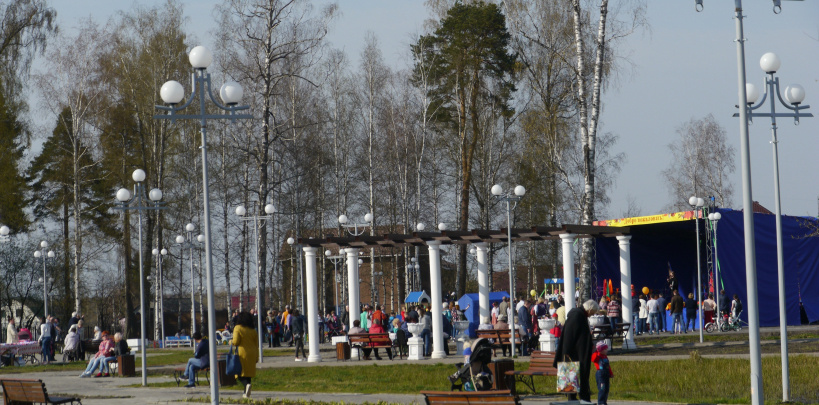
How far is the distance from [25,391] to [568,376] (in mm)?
7845

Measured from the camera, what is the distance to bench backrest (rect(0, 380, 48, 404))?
13.8 metres

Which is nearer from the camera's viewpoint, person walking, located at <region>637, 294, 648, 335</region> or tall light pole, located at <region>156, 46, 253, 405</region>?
tall light pole, located at <region>156, 46, 253, 405</region>

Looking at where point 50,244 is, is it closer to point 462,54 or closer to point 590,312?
point 462,54

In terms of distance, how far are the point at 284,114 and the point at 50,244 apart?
1407 centimetres

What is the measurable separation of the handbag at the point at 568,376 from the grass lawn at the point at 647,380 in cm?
202

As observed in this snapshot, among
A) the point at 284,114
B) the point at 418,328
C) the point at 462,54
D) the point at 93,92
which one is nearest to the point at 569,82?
the point at 462,54

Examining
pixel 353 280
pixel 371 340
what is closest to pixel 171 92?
pixel 371 340

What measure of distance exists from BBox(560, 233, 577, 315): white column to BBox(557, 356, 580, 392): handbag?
38.2 ft

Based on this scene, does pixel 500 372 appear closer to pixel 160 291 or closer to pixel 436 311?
pixel 436 311

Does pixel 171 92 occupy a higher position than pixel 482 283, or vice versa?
pixel 171 92

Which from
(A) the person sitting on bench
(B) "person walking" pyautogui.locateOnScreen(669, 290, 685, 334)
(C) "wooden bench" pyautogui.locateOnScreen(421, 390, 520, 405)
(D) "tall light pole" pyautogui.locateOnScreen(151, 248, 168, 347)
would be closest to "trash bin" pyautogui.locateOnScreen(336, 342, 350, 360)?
(D) "tall light pole" pyautogui.locateOnScreen(151, 248, 168, 347)

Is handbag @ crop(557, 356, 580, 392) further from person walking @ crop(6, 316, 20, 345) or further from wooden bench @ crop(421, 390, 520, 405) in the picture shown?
person walking @ crop(6, 316, 20, 345)

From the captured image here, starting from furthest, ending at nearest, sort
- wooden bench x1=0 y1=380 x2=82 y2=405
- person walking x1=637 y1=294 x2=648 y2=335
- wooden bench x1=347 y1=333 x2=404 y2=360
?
person walking x1=637 y1=294 x2=648 y2=335
wooden bench x1=347 y1=333 x2=404 y2=360
wooden bench x1=0 y1=380 x2=82 y2=405

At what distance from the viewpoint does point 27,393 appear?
14180mm
